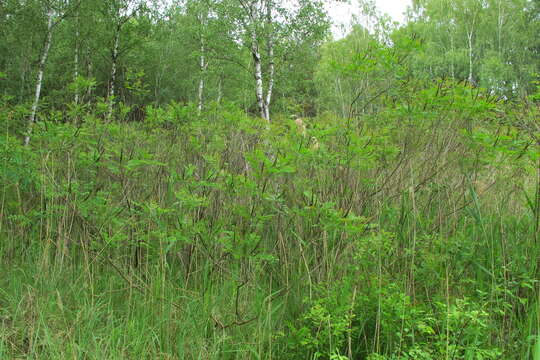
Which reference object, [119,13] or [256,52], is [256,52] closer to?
[256,52]

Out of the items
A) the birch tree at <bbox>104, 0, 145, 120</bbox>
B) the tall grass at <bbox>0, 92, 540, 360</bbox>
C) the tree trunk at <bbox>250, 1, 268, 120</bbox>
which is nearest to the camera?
the tall grass at <bbox>0, 92, 540, 360</bbox>

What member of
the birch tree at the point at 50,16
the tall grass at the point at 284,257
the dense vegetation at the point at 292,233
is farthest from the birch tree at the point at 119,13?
the tall grass at the point at 284,257

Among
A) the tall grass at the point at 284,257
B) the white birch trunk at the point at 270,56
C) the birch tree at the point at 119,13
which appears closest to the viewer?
the tall grass at the point at 284,257

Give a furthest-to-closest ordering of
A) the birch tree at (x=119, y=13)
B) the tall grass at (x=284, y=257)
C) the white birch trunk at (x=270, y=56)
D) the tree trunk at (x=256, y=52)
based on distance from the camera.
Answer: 1. the birch tree at (x=119, y=13)
2. the white birch trunk at (x=270, y=56)
3. the tree trunk at (x=256, y=52)
4. the tall grass at (x=284, y=257)

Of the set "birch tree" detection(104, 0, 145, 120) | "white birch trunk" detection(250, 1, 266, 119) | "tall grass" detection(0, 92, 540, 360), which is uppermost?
"birch tree" detection(104, 0, 145, 120)

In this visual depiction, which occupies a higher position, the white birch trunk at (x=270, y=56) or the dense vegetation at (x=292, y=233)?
the white birch trunk at (x=270, y=56)

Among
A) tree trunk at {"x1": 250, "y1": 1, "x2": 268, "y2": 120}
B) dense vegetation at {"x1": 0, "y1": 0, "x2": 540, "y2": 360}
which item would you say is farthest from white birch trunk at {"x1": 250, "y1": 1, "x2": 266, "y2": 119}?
dense vegetation at {"x1": 0, "y1": 0, "x2": 540, "y2": 360}

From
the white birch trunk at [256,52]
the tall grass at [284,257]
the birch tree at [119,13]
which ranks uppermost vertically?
the birch tree at [119,13]

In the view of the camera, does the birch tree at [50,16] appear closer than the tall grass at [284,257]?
No

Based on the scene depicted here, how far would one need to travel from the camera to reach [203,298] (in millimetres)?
2299

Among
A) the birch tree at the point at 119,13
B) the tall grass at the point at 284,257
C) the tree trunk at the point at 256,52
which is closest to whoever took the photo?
the tall grass at the point at 284,257

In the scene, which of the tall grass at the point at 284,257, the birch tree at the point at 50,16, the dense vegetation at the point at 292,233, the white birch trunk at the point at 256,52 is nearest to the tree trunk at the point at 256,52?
the white birch trunk at the point at 256,52

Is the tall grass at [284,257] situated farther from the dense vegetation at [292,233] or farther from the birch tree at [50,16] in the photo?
the birch tree at [50,16]

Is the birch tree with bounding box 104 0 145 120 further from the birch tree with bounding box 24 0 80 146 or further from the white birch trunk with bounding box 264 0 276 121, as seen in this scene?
the white birch trunk with bounding box 264 0 276 121
